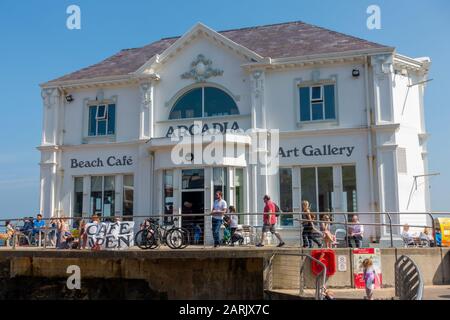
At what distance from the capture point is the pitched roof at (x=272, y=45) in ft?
72.0

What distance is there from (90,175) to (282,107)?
9402 mm

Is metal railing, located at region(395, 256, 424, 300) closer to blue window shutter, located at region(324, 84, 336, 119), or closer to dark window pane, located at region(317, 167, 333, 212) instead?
dark window pane, located at region(317, 167, 333, 212)

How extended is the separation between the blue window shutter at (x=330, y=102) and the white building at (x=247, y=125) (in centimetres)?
6

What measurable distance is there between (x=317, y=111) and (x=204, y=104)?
4970 millimetres

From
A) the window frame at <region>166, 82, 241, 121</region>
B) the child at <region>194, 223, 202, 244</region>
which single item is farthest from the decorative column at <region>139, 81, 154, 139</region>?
the child at <region>194, 223, 202, 244</region>

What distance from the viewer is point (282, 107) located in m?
21.5

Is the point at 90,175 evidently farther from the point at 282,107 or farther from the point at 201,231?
the point at 282,107

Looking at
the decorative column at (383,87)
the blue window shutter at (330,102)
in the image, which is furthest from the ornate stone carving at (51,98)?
the decorative column at (383,87)

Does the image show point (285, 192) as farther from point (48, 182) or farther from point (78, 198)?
point (48, 182)

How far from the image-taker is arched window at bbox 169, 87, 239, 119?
22.2m

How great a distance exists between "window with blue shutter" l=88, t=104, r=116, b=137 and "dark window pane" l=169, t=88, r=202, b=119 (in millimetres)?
2980

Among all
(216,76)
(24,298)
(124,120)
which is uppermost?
(216,76)

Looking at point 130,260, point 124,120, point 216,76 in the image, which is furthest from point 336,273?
point 124,120
